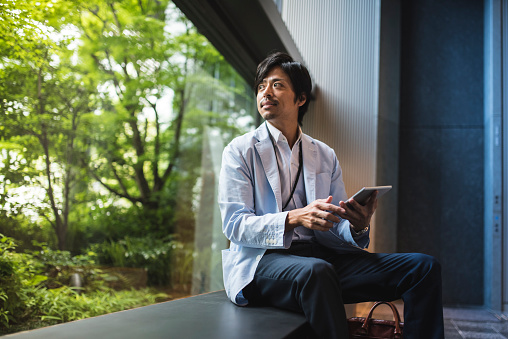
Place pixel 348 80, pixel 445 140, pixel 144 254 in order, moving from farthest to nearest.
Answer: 1. pixel 144 254
2. pixel 445 140
3. pixel 348 80

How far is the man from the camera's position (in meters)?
1.49

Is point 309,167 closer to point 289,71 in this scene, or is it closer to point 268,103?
point 268,103

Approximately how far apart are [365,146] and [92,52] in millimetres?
3129

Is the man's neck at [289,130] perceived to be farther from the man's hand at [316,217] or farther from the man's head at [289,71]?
the man's hand at [316,217]

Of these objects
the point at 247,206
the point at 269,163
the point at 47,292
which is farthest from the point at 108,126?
the point at 247,206

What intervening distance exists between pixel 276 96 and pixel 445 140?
3800mm

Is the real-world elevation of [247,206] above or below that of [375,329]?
above

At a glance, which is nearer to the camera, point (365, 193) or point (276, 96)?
point (365, 193)

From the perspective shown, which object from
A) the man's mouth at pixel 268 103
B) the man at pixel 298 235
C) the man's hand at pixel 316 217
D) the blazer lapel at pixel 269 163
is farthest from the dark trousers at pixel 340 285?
the man's mouth at pixel 268 103

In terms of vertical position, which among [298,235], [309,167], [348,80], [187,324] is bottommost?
[187,324]

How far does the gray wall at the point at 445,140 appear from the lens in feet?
16.4

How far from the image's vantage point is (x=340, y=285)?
1562 millimetres

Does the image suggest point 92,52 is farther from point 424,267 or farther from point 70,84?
point 424,267

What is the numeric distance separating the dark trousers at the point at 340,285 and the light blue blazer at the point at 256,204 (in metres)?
0.06
